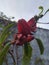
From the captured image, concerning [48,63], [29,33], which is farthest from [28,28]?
[48,63]

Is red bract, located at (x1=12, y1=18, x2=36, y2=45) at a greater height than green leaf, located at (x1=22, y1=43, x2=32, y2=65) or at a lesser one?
greater

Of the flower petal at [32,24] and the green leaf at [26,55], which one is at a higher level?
the flower petal at [32,24]

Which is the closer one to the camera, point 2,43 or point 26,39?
point 26,39

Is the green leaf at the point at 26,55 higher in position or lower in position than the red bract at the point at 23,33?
lower

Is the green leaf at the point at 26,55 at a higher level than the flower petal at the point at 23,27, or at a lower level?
lower

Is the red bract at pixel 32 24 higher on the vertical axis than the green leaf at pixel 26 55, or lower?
higher

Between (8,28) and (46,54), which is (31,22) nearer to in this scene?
(8,28)

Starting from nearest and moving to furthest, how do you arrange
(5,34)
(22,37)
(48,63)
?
(22,37), (5,34), (48,63)

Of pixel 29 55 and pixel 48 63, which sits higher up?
pixel 29 55

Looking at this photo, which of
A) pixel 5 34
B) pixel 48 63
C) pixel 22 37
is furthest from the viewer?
pixel 48 63

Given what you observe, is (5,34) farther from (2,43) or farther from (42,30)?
(42,30)
